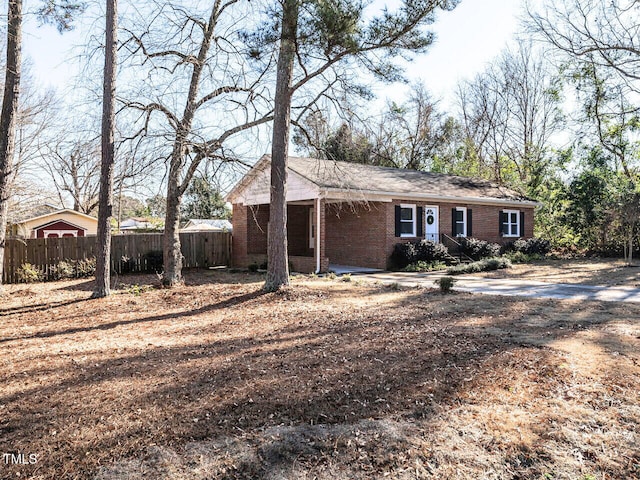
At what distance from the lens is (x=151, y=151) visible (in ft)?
29.4

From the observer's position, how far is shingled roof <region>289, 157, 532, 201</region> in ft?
50.8

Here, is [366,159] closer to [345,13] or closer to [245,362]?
[345,13]

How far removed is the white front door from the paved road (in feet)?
13.7

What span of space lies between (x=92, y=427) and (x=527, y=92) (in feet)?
108

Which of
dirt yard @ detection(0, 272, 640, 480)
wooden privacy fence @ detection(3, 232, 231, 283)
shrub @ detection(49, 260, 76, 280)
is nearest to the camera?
dirt yard @ detection(0, 272, 640, 480)

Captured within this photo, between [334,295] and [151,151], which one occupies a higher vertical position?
[151,151]

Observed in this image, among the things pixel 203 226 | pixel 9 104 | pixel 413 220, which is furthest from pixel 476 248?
pixel 203 226

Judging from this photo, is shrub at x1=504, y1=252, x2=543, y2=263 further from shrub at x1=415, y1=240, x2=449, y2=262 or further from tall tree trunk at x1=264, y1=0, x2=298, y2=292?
tall tree trunk at x1=264, y1=0, x2=298, y2=292

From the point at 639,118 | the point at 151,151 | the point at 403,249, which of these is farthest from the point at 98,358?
the point at 639,118

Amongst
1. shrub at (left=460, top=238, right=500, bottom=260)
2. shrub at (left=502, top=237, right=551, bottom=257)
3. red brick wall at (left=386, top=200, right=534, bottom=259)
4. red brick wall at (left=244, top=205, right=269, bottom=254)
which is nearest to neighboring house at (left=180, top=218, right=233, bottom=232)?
red brick wall at (left=244, top=205, right=269, bottom=254)

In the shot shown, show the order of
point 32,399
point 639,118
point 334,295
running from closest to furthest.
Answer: point 32,399 < point 334,295 < point 639,118

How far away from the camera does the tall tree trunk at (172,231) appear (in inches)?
448

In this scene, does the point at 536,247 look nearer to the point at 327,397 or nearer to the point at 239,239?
the point at 239,239

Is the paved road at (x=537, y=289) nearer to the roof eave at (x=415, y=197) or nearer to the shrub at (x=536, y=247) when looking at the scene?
the roof eave at (x=415, y=197)
